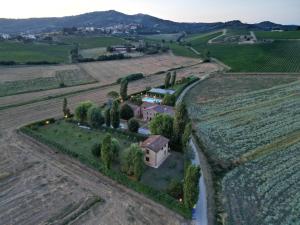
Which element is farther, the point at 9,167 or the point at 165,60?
the point at 165,60

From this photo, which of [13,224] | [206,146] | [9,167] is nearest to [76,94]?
[9,167]

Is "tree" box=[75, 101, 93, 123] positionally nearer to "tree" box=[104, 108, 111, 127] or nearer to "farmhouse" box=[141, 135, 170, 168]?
"tree" box=[104, 108, 111, 127]

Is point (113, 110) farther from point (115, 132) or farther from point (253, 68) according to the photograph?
point (253, 68)

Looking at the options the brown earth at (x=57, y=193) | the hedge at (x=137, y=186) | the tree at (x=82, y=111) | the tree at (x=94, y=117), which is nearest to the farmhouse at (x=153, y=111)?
the tree at (x=94, y=117)

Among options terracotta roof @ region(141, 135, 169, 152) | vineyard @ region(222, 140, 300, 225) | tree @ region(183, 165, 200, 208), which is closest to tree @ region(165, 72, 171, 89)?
terracotta roof @ region(141, 135, 169, 152)

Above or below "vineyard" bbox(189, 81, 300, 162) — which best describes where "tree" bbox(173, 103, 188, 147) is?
above

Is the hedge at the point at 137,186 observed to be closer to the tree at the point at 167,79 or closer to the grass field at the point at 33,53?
the tree at the point at 167,79
